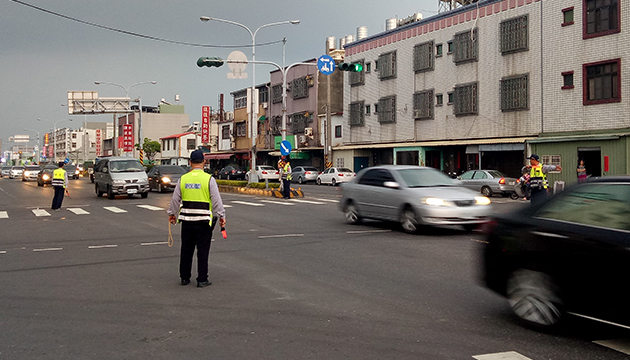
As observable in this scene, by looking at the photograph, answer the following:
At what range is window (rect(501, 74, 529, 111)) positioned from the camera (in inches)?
1241

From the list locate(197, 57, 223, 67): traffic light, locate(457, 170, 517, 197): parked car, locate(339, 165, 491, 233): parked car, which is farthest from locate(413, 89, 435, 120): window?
locate(339, 165, 491, 233): parked car

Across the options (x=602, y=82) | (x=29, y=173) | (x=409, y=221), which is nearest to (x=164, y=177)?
(x=409, y=221)

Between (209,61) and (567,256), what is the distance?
22218 mm

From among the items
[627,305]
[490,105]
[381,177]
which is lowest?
[627,305]

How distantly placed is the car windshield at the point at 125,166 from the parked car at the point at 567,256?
23.2 m

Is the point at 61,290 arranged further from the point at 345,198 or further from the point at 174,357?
the point at 345,198

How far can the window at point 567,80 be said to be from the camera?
96.1 ft

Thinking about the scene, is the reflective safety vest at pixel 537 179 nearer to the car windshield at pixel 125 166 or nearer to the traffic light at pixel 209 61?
the traffic light at pixel 209 61

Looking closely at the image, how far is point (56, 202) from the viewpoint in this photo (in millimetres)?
20797

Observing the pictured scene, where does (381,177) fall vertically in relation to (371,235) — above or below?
above

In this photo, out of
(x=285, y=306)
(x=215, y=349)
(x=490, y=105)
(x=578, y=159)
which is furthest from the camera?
(x=490, y=105)

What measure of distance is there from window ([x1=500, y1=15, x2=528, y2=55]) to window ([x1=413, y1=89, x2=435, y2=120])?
A: 6.43 meters

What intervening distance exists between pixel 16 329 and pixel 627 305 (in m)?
5.32

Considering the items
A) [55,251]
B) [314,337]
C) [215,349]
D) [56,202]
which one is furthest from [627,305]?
[56,202]
